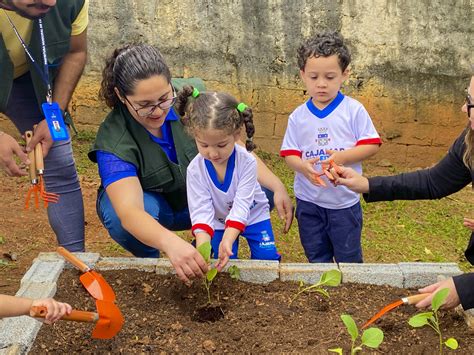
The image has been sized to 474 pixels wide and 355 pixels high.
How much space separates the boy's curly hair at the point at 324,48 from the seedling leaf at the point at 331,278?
3.46 ft

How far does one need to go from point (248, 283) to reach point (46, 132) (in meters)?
1.19

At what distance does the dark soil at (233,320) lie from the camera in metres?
2.38

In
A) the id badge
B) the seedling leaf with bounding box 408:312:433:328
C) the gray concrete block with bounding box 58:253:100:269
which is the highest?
the id badge

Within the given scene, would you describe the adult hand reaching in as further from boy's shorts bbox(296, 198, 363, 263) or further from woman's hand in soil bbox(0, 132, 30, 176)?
boy's shorts bbox(296, 198, 363, 263)

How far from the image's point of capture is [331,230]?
331 cm

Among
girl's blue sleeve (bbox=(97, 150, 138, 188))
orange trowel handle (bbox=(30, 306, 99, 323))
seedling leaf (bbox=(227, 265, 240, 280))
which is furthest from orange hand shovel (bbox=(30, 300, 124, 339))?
girl's blue sleeve (bbox=(97, 150, 138, 188))

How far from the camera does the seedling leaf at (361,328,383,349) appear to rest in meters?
2.19

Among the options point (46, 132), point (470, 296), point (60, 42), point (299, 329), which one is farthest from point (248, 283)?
point (60, 42)

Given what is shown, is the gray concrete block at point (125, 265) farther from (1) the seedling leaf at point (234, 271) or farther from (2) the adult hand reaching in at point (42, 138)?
(2) the adult hand reaching in at point (42, 138)

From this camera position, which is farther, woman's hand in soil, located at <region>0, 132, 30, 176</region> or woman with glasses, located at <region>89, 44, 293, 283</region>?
woman's hand in soil, located at <region>0, 132, 30, 176</region>

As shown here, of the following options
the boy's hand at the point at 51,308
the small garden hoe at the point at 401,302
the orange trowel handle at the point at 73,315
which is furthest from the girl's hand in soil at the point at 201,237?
the boy's hand at the point at 51,308

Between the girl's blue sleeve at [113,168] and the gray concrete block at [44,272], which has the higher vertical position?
the girl's blue sleeve at [113,168]

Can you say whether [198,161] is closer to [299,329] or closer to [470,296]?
[299,329]

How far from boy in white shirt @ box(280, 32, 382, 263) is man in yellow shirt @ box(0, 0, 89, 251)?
1.12 meters
